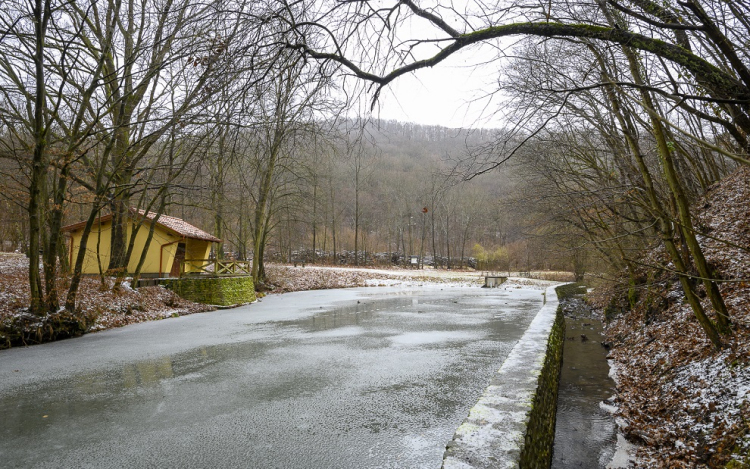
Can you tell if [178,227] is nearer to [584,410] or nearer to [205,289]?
[205,289]

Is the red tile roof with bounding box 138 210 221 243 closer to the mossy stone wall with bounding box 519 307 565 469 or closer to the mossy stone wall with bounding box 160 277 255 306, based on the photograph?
the mossy stone wall with bounding box 160 277 255 306

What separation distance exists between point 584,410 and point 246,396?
173 inches

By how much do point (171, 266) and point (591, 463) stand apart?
2100 cm

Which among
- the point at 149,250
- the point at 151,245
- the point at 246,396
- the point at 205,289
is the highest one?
the point at 151,245

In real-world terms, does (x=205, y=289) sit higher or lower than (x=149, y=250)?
lower

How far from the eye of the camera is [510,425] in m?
3.15

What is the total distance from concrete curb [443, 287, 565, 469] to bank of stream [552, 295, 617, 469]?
26cm

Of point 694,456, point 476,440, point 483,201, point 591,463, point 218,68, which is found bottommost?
point 591,463

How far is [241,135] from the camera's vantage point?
4.44 m

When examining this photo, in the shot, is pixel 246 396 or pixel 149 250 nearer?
pixel 246 396

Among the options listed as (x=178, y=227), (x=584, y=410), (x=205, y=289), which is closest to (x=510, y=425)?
(x=584, y=410)

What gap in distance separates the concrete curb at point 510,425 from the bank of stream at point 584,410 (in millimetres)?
263

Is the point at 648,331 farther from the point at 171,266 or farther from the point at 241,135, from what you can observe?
the point at 171,266

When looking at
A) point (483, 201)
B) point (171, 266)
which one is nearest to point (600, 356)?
point (171, 266)
